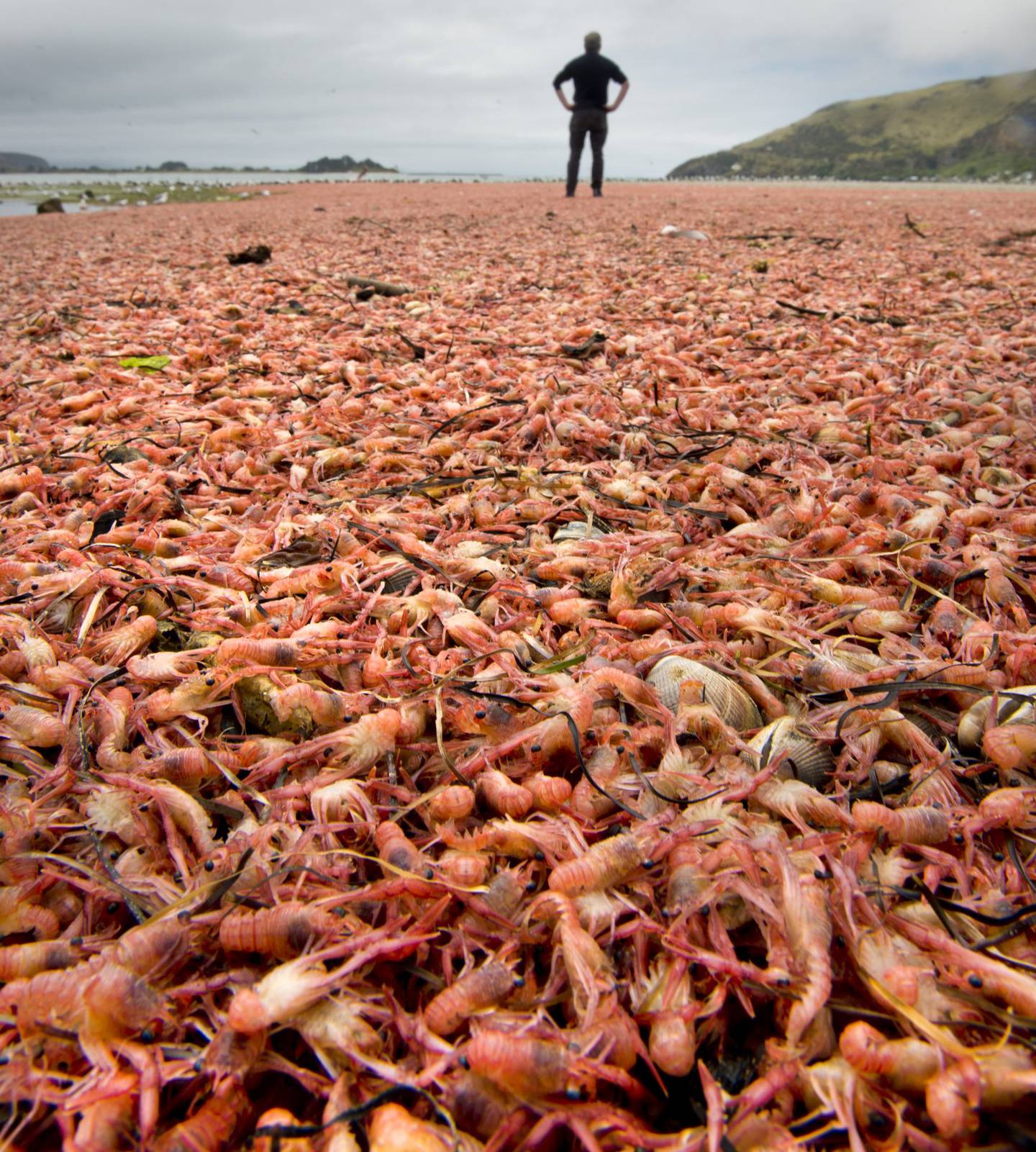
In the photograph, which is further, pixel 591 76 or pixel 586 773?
pixel 591 76

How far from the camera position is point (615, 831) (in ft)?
6.75

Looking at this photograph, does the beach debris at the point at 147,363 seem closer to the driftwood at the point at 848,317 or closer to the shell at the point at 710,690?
the shell at the point at 710,690

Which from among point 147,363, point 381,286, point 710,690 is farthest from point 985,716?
point 381,286

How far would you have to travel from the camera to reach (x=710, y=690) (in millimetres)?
2504

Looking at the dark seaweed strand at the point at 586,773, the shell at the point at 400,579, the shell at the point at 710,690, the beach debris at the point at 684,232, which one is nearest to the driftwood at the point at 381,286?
the beach debris at the point at 684,232

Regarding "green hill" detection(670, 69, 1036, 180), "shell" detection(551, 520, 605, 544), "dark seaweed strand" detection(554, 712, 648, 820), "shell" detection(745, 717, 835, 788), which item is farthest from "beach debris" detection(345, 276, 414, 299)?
"green hill" detection(670, 69, 1036, 180)

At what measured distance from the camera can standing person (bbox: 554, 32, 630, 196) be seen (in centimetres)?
1834

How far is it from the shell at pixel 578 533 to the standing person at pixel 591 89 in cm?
1880

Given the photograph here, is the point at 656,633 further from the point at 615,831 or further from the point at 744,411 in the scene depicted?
the point at 744,411

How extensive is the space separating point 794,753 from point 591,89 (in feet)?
68.8

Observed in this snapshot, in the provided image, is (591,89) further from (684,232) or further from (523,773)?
(523,773)

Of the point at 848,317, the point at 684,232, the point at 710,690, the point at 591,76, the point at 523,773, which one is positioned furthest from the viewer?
the point at 591,76

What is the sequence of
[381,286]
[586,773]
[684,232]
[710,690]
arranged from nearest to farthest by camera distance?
[586,773] → [710,690] → [381,286] → [684,232]

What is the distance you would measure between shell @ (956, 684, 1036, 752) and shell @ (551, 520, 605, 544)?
5.71ft
